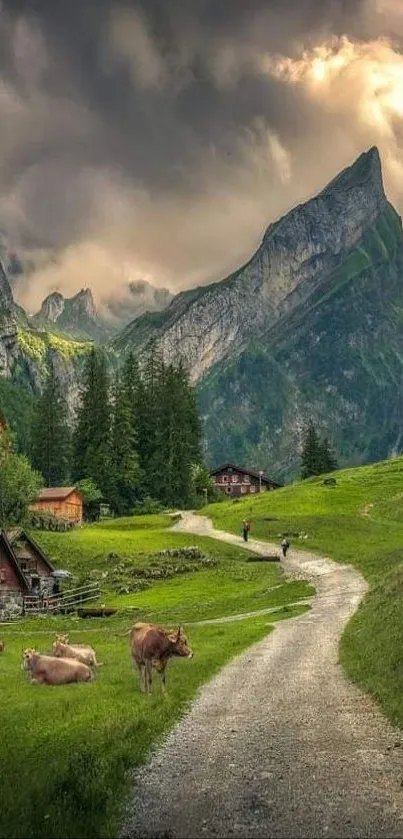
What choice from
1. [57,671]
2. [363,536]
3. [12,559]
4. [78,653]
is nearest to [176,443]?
[363,536]

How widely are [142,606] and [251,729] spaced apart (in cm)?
3716

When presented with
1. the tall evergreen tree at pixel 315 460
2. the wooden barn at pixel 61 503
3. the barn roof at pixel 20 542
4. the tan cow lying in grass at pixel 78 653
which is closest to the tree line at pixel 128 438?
the wooden barn at pixel 61 503

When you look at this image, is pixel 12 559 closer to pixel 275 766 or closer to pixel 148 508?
pixel 275 766

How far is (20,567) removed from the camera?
7162 centimetres

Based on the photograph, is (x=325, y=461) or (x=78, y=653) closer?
(x=78, y=653)

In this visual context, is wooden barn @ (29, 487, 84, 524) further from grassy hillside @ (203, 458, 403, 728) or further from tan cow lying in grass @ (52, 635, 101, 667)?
tan cow lying in grass @ (52, 635, 101, 667)

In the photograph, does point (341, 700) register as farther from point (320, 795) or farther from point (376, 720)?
point (320, 795)

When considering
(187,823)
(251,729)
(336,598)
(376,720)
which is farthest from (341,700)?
(336,598)

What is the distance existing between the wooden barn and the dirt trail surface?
98.6 meters

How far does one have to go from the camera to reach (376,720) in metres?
18.6

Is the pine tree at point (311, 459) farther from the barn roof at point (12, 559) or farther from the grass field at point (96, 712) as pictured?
the grass field at point (96, 712)

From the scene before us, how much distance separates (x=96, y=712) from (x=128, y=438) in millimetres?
118817

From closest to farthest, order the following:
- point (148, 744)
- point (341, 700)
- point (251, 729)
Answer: point (148, 744) → point (251, 729) → point (341, 700)

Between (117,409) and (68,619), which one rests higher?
(117,409)
